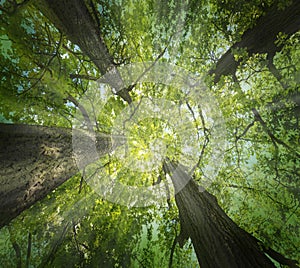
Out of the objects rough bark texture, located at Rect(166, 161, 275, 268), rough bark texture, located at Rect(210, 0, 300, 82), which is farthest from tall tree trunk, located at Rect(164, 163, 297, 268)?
rough bark texture, located at Rect(210, 0, 300, 82)

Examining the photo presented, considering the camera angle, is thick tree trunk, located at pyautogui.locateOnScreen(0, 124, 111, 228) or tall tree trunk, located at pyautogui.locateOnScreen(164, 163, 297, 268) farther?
tall tree trunk, located at pyautogui.locateOnScreen(164, 163, 297, 268)

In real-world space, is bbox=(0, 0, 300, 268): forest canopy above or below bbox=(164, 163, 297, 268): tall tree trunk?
above

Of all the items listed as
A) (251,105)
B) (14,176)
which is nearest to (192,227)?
(14,176)

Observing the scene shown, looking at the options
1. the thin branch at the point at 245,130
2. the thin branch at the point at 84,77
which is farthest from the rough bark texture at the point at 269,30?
the thin branch at the point at 84,77

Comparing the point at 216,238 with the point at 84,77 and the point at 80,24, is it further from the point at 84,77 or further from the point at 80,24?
the point at 84,77

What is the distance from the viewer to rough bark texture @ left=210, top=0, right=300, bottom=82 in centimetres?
371

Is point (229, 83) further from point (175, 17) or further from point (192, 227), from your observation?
point (192, 227)

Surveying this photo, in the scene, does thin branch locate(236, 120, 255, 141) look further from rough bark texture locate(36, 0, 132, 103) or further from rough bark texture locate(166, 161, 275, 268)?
rough bark texture locate(36, 0, 132, 103)

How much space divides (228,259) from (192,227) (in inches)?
36.2

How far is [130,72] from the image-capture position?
576 cm

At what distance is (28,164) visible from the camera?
185cm

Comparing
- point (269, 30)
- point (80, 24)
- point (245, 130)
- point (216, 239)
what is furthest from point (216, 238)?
point (80, 24)

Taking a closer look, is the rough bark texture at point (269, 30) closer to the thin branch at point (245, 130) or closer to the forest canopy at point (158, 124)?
the forest canopy at point (158, 124)

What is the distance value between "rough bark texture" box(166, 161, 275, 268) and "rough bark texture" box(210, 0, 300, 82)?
11.1ft
